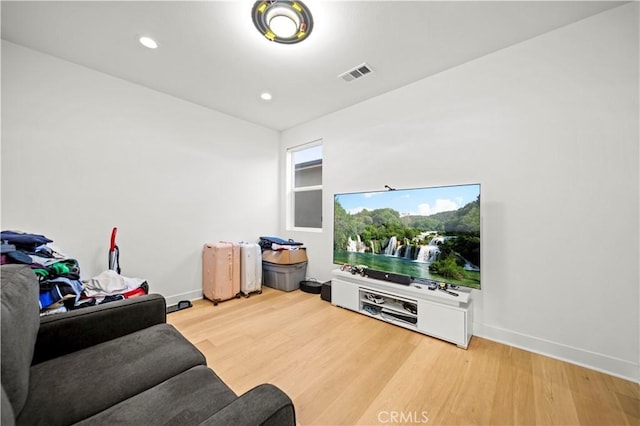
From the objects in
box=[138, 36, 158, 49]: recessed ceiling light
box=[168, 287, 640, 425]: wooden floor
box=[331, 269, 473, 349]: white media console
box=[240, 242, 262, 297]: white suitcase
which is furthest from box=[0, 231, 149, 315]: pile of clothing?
box=[331, 269, 473, 349]: white media console

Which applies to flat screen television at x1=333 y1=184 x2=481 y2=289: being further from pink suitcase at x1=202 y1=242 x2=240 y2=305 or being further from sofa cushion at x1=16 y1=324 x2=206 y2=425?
sofa cushion at x1=16 y1=324 x2=206 y2=425

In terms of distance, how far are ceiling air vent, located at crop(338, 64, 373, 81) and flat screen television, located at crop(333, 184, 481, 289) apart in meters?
1.31

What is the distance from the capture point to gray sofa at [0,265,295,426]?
0.74 metres

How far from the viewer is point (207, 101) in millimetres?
3139

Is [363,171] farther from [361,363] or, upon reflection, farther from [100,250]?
[100,250]

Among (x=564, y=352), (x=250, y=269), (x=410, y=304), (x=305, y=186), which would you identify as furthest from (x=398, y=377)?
(x=305, y=186)

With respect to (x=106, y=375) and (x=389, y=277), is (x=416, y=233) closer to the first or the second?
(x=389, y=277)

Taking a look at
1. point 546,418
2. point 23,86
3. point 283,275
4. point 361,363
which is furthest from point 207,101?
point 546,418

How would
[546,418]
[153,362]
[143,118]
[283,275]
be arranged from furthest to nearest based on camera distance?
[283,275] < [143,118] < [546,418] < [153,362]

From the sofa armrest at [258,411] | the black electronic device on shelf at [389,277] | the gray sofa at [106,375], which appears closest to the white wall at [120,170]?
the gray sofa at [106,375]

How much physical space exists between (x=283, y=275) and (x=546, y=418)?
287 cm

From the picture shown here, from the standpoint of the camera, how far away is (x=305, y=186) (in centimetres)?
410

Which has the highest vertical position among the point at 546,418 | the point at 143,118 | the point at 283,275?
the point at 143,118

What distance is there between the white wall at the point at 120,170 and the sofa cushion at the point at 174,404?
2.28m
